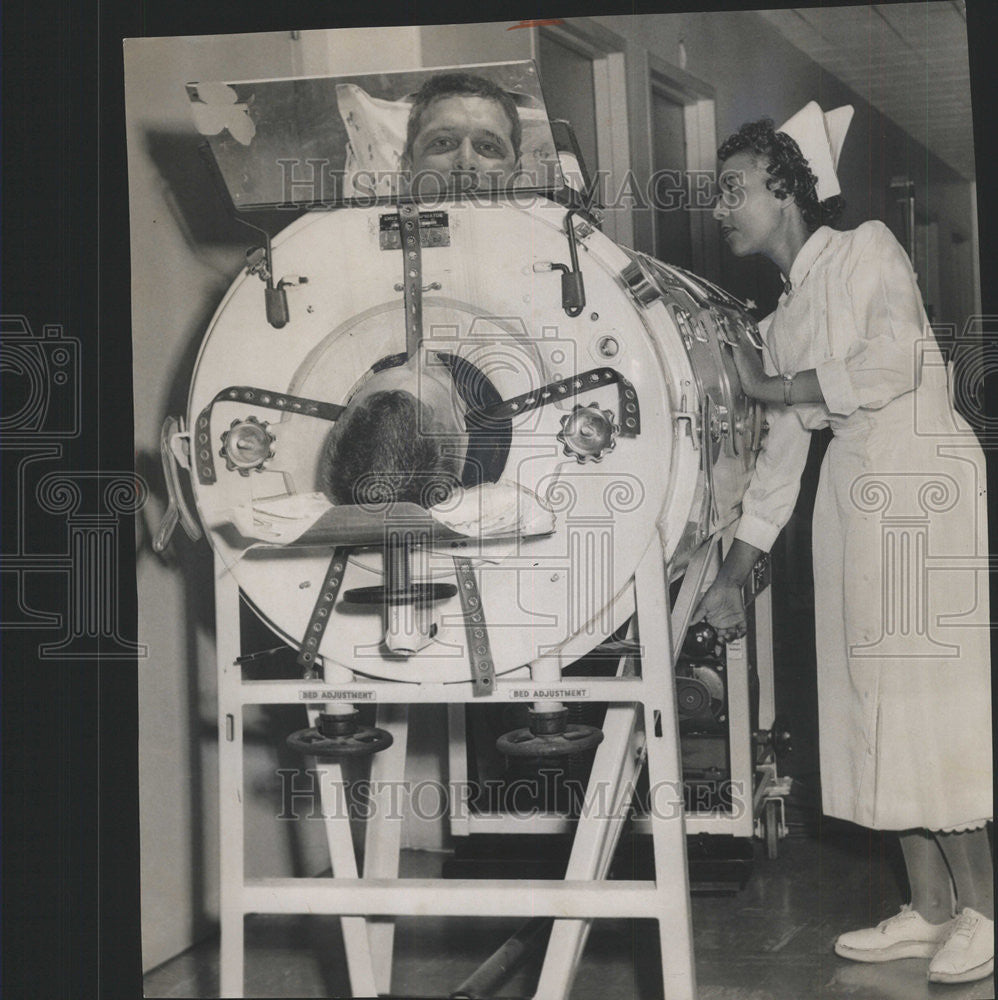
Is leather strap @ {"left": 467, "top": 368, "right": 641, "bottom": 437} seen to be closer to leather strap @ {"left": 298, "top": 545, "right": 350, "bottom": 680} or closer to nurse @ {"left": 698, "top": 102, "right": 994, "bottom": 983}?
leather strap @ {"left": 298, "top": 545, "right": 350, "bottom": 680}

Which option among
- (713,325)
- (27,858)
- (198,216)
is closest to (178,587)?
(27,858)

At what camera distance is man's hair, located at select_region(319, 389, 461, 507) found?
2.44 metres

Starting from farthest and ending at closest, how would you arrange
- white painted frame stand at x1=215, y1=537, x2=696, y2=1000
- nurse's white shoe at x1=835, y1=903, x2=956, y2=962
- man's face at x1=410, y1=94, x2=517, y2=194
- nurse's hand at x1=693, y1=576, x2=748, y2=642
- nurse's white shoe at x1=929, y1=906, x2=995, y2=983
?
1. nurse's hand at x1=693, y1=576, x2=748, y2=642
2. nurse's white shoe at x1=835, y1=903, x2=956, y2=962
3. nurse's white shoe at x1=929, y1=906, x2=995, y2=983
4. man's face at x1=410, y1=94, x2=517, y2=194
5. white painted frame stand at x1=215, y1=537, x2=696, y2=1000

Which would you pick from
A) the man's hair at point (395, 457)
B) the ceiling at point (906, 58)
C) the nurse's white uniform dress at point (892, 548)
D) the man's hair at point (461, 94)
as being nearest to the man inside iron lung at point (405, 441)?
the man's hair at point (395, 457)

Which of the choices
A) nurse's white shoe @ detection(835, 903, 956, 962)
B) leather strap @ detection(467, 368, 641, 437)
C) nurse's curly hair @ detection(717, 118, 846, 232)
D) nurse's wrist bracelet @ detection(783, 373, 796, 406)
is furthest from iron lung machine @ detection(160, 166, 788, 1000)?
nurse's white shoe @ detection(835, 903, 956, 962)

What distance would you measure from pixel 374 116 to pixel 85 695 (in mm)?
1281

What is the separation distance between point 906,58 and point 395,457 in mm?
1332

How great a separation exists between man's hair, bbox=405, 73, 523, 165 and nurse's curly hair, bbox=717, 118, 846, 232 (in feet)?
2.05

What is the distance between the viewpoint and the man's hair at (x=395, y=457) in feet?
8.00

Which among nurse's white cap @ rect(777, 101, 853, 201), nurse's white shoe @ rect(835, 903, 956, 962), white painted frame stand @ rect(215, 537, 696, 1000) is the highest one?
nurse's white cap @ rect(777, 101, 853, 201)

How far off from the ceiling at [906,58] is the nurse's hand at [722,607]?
1.00m

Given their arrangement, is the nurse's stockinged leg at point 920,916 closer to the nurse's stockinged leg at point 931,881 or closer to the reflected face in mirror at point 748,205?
the nurse's stockinged leg at point 931,881

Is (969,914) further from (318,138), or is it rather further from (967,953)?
(318,138)

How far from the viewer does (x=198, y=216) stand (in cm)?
296
